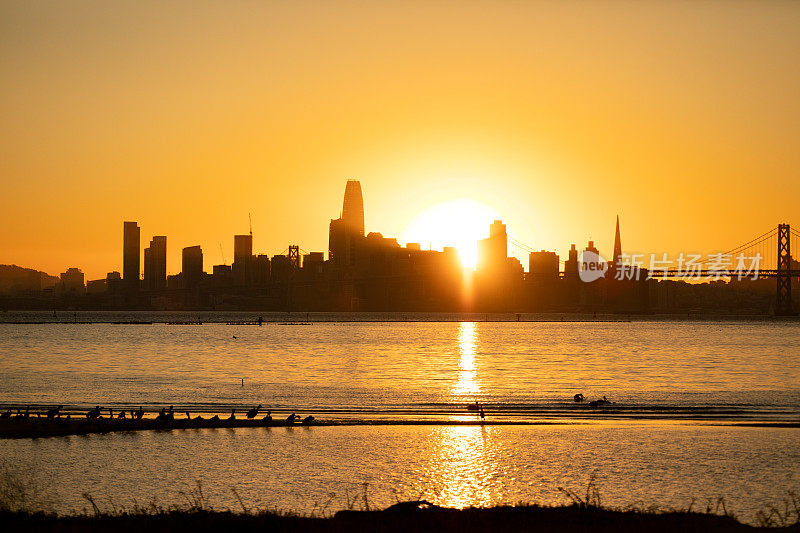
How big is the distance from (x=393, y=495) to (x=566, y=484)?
543 centimetres

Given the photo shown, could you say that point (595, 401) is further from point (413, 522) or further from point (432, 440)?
point (413, 522)

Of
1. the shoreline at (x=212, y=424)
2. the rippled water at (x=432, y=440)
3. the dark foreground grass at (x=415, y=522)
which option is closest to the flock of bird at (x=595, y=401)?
the rippled water at (x=432, y=440)

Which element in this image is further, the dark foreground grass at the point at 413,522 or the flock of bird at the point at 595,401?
the flock of bird at the point at 595,401

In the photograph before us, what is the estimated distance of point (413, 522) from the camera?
1427 cm

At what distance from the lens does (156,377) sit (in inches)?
2697

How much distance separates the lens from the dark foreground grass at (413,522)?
46.3ft

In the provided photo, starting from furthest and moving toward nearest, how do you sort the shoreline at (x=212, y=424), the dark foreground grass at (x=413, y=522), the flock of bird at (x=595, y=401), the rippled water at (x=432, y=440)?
the flock of bird at (x=595, y=401) → the shoreline at (x=212, y=424) → the rippled water at (x=432, y=440) → the dark foreground grass at (x=413, y=522)

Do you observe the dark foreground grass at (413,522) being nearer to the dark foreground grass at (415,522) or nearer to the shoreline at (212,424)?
the dark foreground grass at (415,522)

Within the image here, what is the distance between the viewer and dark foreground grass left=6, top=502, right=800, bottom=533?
14.1 metres

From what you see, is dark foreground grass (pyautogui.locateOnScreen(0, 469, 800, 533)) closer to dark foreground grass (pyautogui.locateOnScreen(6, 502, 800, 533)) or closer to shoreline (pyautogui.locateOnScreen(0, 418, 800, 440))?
dark foreground grass (pyautogui.locateOnScreen(6, 502, 800, 533))

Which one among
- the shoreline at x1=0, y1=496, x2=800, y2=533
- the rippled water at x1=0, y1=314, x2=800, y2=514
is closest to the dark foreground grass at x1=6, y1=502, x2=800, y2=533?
the shoreline at x1=0, y1=496, x2=800, y2=533

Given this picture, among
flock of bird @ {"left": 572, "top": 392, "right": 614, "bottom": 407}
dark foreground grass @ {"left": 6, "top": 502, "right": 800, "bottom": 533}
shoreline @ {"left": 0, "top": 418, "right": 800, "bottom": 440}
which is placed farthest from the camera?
flock of bird @ {"left": 572, "top": 392, "right": 614, "bottom": 407}

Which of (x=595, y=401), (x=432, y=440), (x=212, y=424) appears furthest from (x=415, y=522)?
(x=595, y=401)

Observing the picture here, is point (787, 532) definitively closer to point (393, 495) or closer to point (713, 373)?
point (393, 495)
